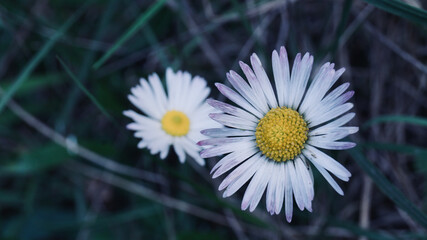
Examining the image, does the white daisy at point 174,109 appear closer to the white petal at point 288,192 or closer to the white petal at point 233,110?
the white petal at point 233,110

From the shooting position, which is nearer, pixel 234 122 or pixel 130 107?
pixel 234 122

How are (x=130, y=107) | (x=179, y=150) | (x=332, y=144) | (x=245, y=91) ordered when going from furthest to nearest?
Result: 1. (x=130, y=107)
2. (x=179, y=150)
3. (x=245, y=91)
4. (x=332, y=144)

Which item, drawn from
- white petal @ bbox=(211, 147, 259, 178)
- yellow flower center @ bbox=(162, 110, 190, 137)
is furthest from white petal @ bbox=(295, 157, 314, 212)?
yellow flower center @ bbox=(162, 110, 190, 137)

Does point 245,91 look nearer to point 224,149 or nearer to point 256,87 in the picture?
point 256,87

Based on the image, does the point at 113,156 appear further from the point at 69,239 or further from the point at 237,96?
the point at 237,96

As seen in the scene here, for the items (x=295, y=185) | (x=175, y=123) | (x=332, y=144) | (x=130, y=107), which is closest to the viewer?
(x=332, y=144)

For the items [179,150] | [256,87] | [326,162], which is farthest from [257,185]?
[179,150]

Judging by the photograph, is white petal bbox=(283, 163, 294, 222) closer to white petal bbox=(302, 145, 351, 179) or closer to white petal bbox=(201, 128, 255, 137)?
white petal bbox=(302, 145, 351, 179)
